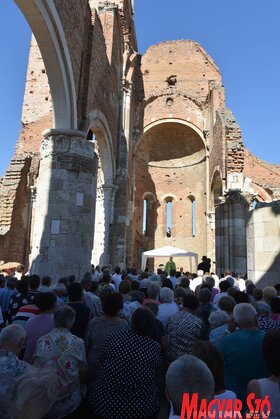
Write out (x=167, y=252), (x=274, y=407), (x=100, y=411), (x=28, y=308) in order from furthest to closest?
1. (x=167, y=252)
2. (x=28, y=308)
3. (x=100, y=411)
4. (x=274, y=407)

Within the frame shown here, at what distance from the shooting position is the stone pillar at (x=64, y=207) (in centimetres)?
826

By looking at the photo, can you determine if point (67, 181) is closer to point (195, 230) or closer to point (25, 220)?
point (25, 220)

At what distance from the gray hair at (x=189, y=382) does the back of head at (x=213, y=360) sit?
271mm

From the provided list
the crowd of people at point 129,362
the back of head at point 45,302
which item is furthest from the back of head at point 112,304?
the back of head at point 45,302

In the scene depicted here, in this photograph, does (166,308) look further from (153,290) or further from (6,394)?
(6,394)

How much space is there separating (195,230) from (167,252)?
312 inches

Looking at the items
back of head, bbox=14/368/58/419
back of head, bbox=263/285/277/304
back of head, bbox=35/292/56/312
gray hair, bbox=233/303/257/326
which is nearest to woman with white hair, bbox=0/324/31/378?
back of head, bbox=14/368/58/419

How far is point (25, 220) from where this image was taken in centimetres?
1450

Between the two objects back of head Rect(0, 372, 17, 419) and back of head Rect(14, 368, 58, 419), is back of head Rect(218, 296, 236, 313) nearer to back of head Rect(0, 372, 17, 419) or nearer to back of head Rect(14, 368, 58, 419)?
back of head Rect(0, 372, 17, 419)

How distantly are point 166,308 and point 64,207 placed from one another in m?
5.12

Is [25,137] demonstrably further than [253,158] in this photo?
No

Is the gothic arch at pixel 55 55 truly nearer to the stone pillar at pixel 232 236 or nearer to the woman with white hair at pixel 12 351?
the woman with white hair at pixel 12 351

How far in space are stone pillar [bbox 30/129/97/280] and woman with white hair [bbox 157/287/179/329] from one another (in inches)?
178

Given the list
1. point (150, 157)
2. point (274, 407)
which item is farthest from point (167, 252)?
point (274, 407)
